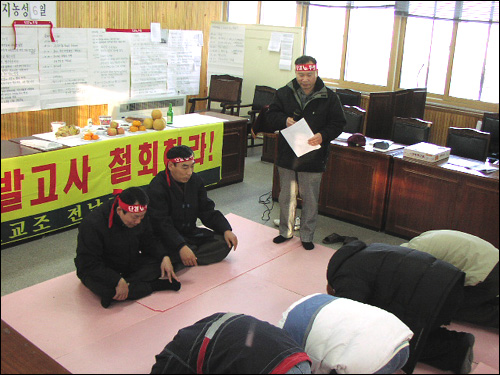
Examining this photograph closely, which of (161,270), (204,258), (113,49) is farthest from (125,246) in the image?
(113,49)

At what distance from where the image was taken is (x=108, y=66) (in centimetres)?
483

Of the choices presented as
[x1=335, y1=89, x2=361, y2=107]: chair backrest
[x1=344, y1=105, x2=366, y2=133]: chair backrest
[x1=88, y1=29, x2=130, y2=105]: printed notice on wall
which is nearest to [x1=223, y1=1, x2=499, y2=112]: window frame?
[x1=335, y1=89, x2=361, y2=107]: chair backrest

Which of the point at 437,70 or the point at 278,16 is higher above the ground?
the point at 278,16

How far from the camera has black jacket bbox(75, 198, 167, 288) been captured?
2.39 meters

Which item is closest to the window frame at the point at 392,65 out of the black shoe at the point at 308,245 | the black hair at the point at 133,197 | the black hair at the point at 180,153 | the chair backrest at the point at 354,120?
the chair backrest at the point at 354,120

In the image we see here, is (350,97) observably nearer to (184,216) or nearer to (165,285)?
(184,216)

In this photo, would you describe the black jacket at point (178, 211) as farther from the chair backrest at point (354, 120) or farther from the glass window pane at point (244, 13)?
the glass window pane at point (244, 13)

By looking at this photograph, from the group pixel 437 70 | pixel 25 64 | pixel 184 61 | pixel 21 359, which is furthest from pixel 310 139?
pixel 184 61

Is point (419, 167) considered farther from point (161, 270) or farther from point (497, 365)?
point (497, 365)

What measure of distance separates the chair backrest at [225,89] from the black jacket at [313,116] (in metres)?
2.62

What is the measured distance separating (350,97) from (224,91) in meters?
1.35

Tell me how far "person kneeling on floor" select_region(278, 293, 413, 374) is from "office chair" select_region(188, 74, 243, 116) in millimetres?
4179

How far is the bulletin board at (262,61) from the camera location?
5.64 m

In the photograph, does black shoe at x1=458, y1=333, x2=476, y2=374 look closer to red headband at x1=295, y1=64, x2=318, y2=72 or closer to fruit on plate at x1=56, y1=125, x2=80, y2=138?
red headband at x1=295, y1=64, x2=318, y2=72
